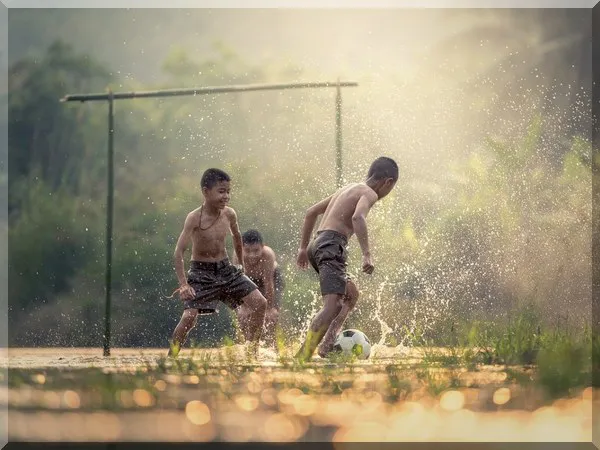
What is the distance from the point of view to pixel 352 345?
746cm

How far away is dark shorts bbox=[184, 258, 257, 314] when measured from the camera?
7484 millimetres

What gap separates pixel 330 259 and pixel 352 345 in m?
0.65

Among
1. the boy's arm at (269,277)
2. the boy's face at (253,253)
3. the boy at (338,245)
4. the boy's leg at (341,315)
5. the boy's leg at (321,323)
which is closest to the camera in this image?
the boy's leg at (321,323)

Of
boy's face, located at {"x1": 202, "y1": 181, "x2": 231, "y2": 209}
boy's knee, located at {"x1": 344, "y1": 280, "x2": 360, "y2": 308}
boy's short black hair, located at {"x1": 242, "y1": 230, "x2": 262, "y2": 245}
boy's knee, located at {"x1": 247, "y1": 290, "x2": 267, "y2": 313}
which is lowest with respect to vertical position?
boy's knee, located at {"x1": 247, "y1": 290, "x2": 267, "y2": 313}

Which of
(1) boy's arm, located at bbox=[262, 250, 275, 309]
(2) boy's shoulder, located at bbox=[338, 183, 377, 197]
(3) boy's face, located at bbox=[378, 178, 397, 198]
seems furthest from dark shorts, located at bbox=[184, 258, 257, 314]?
(1) boy's arm, located at bbox=[262, 250, 275, 309]

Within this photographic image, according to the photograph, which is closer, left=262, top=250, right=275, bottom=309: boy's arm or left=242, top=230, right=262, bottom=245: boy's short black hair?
left=262, top=250, right=275, bottom=309: boy's arm

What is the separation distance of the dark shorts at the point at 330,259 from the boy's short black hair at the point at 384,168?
0.42 meters

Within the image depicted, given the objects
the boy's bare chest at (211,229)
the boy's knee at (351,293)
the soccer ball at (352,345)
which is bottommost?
the soccer ball at (352,345)

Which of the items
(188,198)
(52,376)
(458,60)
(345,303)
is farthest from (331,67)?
(52,376)

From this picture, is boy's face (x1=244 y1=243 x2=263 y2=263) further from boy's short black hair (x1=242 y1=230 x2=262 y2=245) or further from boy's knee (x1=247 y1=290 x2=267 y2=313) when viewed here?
boy's knee (x1=247 y1=290 x2=267 y2=313)

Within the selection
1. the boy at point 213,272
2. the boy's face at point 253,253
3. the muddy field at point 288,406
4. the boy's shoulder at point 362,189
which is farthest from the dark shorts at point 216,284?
the muddy field at point 288,406

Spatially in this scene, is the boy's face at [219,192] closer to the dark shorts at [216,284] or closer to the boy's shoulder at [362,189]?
the dark shorts at [216,284]

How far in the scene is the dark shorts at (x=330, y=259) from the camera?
23.2 ft

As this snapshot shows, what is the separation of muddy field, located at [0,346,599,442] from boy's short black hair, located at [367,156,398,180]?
1.66m
